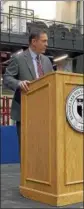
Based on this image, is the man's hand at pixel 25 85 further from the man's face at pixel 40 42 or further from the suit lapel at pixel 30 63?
the man's face at pixel 40 42

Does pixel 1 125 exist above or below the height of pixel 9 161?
above

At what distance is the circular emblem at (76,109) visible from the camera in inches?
104

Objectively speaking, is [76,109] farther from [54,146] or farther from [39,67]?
[39,67]

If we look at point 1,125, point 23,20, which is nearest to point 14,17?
point 23,20

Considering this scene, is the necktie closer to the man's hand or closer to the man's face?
the man's face

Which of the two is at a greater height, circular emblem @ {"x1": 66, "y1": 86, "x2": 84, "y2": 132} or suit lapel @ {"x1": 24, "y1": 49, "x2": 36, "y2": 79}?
suit lapel @ {"x1": 24, "y1": 49, "x2": 36, "y2": 79}

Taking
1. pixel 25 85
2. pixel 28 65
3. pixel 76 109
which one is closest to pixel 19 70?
pixel 28 65

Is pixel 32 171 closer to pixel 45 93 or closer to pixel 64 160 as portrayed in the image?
pixel 64 160

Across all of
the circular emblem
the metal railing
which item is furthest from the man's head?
the metal railing

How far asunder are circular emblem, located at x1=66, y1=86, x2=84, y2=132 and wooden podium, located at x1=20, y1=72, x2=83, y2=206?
0.03 m

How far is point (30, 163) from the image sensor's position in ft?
9.48

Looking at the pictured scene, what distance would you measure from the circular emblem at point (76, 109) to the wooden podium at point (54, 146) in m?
0.03

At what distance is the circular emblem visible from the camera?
8.70 ft

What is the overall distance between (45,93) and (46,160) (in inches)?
18.0
